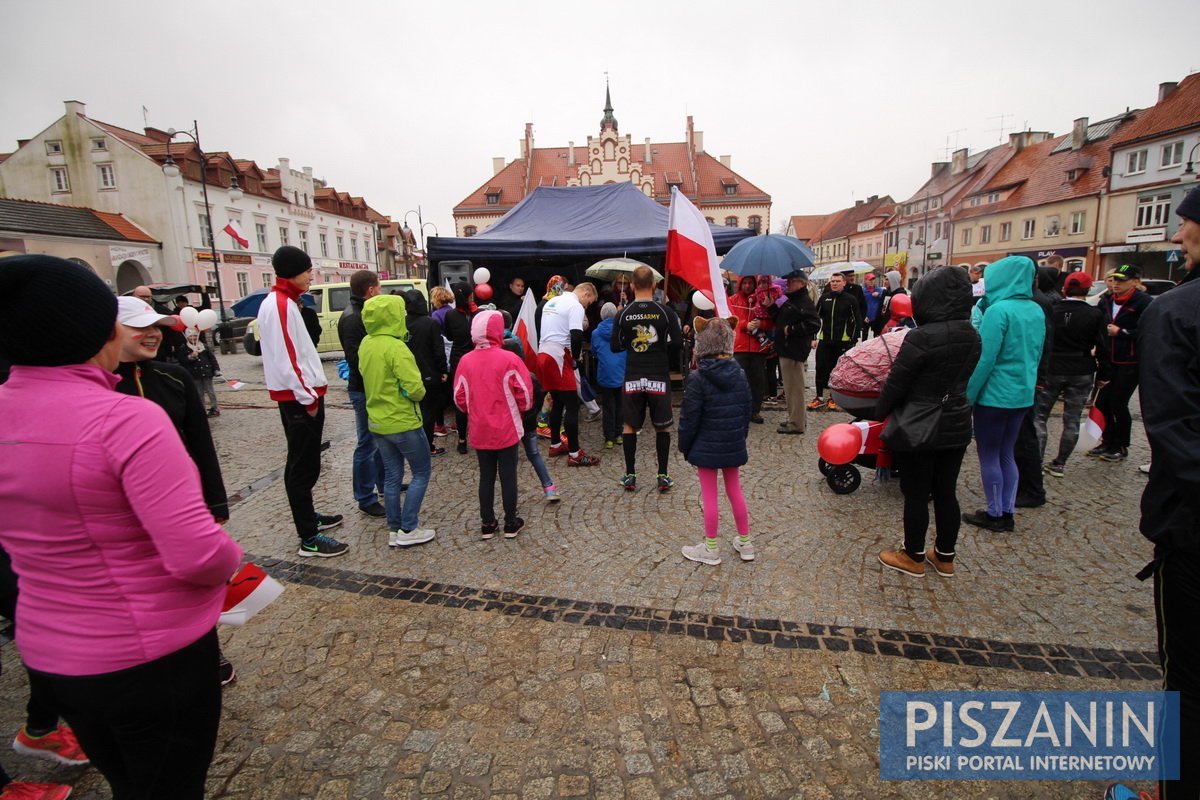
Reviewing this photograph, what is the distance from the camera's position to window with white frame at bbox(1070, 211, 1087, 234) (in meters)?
33.9

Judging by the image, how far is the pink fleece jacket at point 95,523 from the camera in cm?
131

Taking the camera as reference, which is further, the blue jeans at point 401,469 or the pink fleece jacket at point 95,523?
the blue jeans at point 401,469

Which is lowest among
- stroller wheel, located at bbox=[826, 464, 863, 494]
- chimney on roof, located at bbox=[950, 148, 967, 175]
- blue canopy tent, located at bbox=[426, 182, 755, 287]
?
stroller wheel, located at bbox=[826, 464, 863, 494]

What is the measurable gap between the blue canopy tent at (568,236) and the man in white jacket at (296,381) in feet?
16.4

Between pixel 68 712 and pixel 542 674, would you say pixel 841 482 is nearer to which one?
pixel 542 674

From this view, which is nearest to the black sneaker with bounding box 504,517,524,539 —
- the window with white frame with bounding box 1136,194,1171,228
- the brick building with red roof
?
the window with white frame with bounding box 1136,194,1171,228

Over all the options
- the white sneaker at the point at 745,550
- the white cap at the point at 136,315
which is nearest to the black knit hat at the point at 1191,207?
the white sneaker at the point at 745,550

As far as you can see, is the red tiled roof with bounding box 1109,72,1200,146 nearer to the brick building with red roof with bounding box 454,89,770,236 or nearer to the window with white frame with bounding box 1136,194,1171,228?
the window with white frame with bounding box 1136,194,1171,228

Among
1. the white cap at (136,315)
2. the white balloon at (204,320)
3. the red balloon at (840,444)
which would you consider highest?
the white cap at (136,315)

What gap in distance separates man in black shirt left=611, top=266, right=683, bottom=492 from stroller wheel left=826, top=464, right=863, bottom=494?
143cm

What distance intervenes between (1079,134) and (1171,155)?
347 inches

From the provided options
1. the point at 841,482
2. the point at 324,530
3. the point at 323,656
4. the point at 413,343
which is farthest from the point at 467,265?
the point at 323,656

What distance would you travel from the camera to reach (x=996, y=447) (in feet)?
14.1

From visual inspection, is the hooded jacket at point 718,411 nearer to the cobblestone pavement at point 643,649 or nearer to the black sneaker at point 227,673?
the cobblestone pavement at point 643,649
